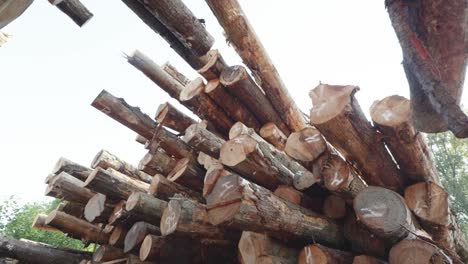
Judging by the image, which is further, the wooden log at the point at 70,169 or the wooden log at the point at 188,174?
the wooden log at the point at 70,169

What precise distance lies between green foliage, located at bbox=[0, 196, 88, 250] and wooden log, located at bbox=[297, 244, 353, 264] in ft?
50.9

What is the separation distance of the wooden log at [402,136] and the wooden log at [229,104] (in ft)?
4.59

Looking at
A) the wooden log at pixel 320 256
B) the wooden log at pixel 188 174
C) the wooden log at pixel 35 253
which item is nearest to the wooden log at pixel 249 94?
the wooden log at pixel 188 174

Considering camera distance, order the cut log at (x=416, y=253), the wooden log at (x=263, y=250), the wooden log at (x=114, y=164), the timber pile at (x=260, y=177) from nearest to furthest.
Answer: the cut log at (x=416, y=253) → the timber pile at (x=260, y=177) → the wooden log at (x=263, y=250) → the wooden log at (x=114, y=164)

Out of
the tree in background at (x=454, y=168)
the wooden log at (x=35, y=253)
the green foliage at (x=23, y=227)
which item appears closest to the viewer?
the wooden log at (x=35, y=253)

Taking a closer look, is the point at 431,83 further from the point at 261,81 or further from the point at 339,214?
the point at 261,81

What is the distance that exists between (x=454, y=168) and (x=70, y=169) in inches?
770

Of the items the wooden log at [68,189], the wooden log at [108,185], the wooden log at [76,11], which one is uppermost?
the wooden log at [76,11]

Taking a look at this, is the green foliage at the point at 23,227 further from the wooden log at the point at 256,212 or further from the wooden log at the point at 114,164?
the wooden log at the point at 256,212

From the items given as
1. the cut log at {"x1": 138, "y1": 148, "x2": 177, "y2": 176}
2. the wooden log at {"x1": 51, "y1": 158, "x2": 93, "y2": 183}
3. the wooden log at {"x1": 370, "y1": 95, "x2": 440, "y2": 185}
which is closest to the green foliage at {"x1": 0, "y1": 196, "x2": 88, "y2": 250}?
the wooden log at {"x1": 51, "y1": 158, "x2": 93, "y2": 183}

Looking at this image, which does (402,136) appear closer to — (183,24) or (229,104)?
(229,104)

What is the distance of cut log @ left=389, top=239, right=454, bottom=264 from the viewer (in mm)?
1842

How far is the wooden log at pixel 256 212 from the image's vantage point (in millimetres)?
1847

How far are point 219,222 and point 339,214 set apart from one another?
46.8 inches
